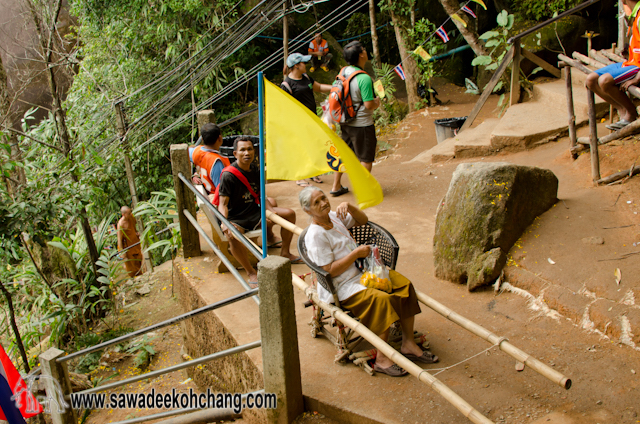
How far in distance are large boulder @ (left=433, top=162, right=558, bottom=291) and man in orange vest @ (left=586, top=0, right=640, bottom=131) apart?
53.1 inches

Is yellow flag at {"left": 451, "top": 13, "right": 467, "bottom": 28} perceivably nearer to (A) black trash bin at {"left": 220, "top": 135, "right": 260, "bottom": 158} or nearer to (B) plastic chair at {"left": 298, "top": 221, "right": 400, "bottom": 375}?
(A) black trash bin at {"left": 220, "top": 135, "right": 260, "bottom": 158}

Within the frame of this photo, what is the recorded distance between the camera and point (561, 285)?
3562mm

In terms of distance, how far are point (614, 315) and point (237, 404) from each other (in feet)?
8.11

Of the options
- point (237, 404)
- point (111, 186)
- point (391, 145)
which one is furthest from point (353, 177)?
point (111, 186)

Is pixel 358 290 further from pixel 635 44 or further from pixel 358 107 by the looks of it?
pixel 635 44

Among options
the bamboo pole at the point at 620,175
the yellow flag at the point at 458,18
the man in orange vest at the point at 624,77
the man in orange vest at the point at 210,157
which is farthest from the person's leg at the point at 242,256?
the yellow flag at the point at 458,18

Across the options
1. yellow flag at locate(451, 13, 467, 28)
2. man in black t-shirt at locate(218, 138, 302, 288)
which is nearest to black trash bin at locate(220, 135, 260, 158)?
man in black t-shirt at locate(218, 138, 302, 288)

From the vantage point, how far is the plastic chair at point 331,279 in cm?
304

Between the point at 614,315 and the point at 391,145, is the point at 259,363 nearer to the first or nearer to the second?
the point at 614,315

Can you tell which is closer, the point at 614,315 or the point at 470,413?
the point at 470,413

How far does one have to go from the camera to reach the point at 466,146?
7.09m

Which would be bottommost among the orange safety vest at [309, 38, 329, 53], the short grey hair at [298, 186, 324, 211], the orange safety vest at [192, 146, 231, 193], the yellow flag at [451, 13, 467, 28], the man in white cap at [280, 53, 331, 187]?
the short grey hair at [298, 186, 324, 211]

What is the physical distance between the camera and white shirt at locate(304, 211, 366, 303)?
3.07 meters

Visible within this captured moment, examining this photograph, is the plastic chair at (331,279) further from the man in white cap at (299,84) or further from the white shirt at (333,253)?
the man in white cap at (299,84)
